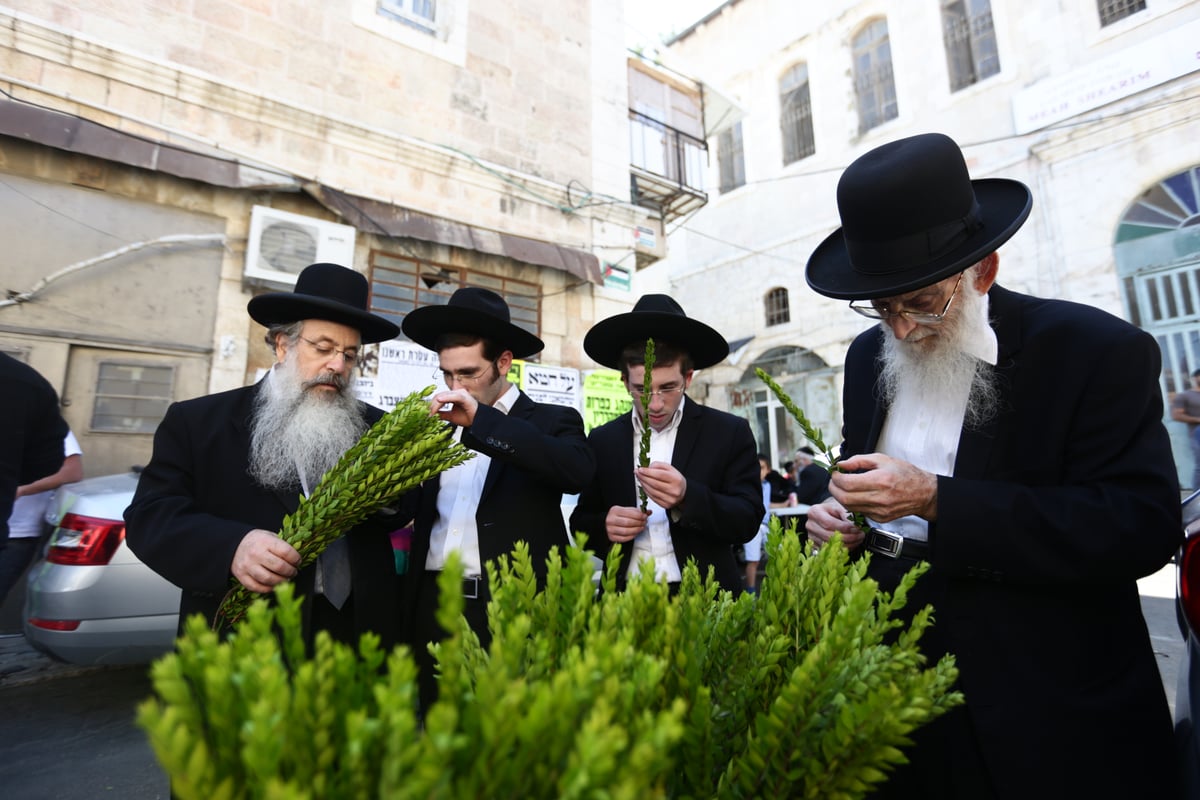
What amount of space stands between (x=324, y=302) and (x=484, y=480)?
94 centimetres

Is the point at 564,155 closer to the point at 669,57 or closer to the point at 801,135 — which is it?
the point at 669,57

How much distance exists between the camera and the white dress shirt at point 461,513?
8.03ft

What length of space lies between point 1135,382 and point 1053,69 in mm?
15981

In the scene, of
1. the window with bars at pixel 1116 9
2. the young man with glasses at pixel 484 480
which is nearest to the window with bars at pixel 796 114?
the window with bars at pixel 1116 9

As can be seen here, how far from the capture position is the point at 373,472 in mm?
1270

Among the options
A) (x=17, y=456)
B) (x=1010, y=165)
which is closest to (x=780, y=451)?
(x=1010, y=165)

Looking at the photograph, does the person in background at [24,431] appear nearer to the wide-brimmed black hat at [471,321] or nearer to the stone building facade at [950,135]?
the wide-brimmed black hat at [471,321]

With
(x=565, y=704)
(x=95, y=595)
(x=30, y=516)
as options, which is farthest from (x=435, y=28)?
(x=565, y=704)

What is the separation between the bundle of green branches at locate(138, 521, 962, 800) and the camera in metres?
0.45

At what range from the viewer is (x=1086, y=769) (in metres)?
1.19

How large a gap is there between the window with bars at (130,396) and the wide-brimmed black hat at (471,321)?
5.84m

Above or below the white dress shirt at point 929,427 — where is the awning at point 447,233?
above

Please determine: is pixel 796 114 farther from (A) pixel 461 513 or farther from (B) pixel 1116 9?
(A) pixel 461 513

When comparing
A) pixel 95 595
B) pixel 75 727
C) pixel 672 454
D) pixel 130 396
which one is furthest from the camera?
pixel 130 396
